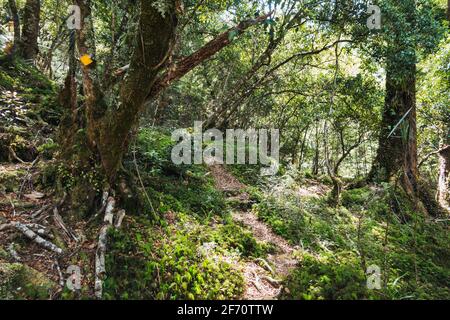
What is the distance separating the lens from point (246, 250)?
4695mm

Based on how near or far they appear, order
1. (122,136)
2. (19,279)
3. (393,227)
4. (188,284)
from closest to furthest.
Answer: (19,279), (188,284), (122,136), (393,227)

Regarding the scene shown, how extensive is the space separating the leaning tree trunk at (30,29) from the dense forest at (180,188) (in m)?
0.03

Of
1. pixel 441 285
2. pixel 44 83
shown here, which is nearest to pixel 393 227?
pixel 441 285

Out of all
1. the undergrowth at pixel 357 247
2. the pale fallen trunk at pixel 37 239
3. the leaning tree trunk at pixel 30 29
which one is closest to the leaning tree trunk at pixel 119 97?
the pale fallen trunk at pixel 37 239

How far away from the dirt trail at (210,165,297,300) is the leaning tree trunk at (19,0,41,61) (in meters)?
6.78

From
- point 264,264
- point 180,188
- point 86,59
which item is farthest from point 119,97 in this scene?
point 264,264

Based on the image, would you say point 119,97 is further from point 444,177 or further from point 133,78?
point 444,177

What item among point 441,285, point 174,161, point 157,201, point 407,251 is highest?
point 174,161

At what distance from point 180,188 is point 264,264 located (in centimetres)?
243

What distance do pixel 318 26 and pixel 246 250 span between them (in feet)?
18.4

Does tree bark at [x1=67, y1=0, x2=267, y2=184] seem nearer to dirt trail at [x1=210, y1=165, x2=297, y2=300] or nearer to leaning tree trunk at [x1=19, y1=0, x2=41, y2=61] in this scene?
dirt trail at [x1=210, y1=165, x2=297, y2=300]

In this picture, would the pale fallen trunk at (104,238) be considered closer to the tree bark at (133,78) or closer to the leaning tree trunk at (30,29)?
the tree bark at (133,78)

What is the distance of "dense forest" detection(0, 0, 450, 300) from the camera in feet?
11.2
